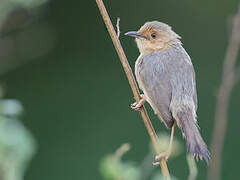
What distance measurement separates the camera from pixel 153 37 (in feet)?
13.1

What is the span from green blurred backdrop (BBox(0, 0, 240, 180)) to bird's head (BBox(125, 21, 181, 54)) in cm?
182

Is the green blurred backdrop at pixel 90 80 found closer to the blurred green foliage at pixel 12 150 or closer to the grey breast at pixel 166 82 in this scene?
the grey breast at pixel 166 82

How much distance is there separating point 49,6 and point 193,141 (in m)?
4.01

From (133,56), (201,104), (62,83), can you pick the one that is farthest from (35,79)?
(201,104)

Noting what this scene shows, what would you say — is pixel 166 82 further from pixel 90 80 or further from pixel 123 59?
pixel 90 80

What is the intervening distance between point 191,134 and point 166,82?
19.8 inches

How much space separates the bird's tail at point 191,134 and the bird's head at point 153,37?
793 millimetres

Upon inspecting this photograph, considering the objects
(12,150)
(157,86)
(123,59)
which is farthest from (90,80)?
(12,150)

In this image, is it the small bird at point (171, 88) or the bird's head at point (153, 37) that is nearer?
the small bird at point (171, 88)

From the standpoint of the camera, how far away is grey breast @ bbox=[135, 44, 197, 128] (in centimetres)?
344

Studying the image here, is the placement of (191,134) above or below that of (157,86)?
below

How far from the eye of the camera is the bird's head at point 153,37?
3951 mm

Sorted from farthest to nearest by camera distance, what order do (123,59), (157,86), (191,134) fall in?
(157,86), (191,134), (123,59)

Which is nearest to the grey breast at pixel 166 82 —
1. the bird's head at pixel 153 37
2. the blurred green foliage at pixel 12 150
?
the bird's head at pixel 153 37
